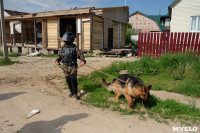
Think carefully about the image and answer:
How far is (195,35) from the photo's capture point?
347 inches

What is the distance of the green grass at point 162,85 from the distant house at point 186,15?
7.95m

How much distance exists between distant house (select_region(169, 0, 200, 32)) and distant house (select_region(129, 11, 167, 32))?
23381 millimetres

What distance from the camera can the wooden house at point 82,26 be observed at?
41.5 ft

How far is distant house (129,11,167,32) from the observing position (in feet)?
119

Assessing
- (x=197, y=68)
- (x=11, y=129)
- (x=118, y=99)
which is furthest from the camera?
(x=197, y=68)

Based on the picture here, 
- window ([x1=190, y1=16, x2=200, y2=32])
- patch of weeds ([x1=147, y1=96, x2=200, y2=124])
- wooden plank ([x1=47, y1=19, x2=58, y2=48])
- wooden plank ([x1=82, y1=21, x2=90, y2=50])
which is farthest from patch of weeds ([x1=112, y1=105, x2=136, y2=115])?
window ([x1=190, y1=16, x2=200, y2=32])

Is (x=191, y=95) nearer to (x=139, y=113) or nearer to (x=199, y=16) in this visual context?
(x=139, y=113)

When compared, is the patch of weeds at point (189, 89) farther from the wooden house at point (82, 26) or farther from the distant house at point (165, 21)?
the distant house at point (165, 21)

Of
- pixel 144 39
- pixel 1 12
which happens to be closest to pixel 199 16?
pixel 144 39

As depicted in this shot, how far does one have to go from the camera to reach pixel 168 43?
9.43 meters

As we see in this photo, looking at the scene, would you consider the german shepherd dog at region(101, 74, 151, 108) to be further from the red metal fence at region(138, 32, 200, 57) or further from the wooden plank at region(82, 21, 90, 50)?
the wooden plank at region(82, 21, 90, 50)

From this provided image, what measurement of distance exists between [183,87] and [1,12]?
9797 millimetres

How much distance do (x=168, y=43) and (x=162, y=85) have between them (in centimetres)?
501

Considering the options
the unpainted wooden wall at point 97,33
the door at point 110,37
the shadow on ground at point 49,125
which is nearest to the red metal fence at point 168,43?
the unpainted wooden wall at point 97,33
